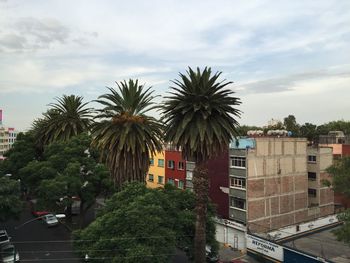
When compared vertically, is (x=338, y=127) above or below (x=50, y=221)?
above

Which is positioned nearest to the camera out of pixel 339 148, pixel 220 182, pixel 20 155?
pixel 220 182

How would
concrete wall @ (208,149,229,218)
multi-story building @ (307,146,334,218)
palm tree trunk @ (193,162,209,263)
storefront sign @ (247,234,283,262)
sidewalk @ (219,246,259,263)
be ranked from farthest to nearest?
multi-story building @ (307,146,334,218)
concrete wall @ (208,149,229,218)
sidewalk @ (219,246,259,263)
storefront sign @ (247,234,283,262)
palm tree trunk @ (193,162,209,263)

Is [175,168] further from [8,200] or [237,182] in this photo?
[8,200]

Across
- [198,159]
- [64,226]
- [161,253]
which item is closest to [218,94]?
[198,159]

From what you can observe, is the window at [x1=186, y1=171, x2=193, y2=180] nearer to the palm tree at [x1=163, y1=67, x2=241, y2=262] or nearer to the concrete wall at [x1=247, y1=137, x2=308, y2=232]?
the concrete wall at [x1=247, y1=137, x2=308, y2=232]

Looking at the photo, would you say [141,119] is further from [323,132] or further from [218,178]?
[323,132]

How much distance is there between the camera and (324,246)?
48812 mm

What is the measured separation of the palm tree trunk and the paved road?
1733cm

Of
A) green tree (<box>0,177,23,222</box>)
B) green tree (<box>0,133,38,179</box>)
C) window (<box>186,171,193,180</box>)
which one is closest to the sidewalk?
window (<box>186,171,193,180</box>)

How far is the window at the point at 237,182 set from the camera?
51.9 meters

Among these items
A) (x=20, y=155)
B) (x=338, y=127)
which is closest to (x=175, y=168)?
(x=20, y=155)

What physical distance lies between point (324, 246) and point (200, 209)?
26.1 m

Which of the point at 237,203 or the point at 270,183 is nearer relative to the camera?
the point at 237,203

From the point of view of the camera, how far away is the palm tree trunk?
31547 mm
